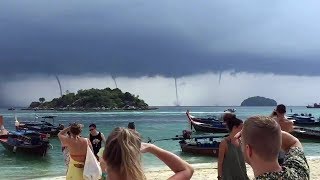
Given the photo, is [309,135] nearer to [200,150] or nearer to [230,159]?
A: [200,150]

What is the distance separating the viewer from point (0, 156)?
31344 millimetres

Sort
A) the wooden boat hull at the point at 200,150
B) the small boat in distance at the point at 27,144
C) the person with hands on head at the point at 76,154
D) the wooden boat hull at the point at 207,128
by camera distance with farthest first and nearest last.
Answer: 1. the wooden boat hull at the point at 207,128
2. the small boat in distance at the point at 27,144
3. the wooden boat hull at the point at 200,150
4. the person with hands on head at the point at 76,154

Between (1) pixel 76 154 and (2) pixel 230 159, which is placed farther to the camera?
(1) pixel 76 154

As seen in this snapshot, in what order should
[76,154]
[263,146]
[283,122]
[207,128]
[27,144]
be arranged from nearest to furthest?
[263,146], [283,122], [76,154], [27,144], [207,128]

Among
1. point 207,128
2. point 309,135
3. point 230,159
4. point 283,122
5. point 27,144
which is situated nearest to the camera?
point 283,122

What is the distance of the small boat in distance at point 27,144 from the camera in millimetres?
28906

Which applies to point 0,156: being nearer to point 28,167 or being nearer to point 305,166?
point 28,167

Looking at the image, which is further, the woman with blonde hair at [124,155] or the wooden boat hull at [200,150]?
the wooden boat hull at [200,150]

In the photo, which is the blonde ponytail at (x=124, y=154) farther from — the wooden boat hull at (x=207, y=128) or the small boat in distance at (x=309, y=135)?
the wooden boat hull at (x=207, y=128)

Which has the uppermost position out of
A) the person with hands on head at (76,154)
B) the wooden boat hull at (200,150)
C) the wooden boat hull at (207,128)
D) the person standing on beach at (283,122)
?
the person standing on beach at (283,122)

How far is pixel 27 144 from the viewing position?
2936cm

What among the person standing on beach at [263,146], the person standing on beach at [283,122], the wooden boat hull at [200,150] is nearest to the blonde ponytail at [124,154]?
the person standing on beach at [263,146]

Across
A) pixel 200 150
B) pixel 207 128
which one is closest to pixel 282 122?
pixel 200 150

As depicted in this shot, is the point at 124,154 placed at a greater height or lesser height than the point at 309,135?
greater
